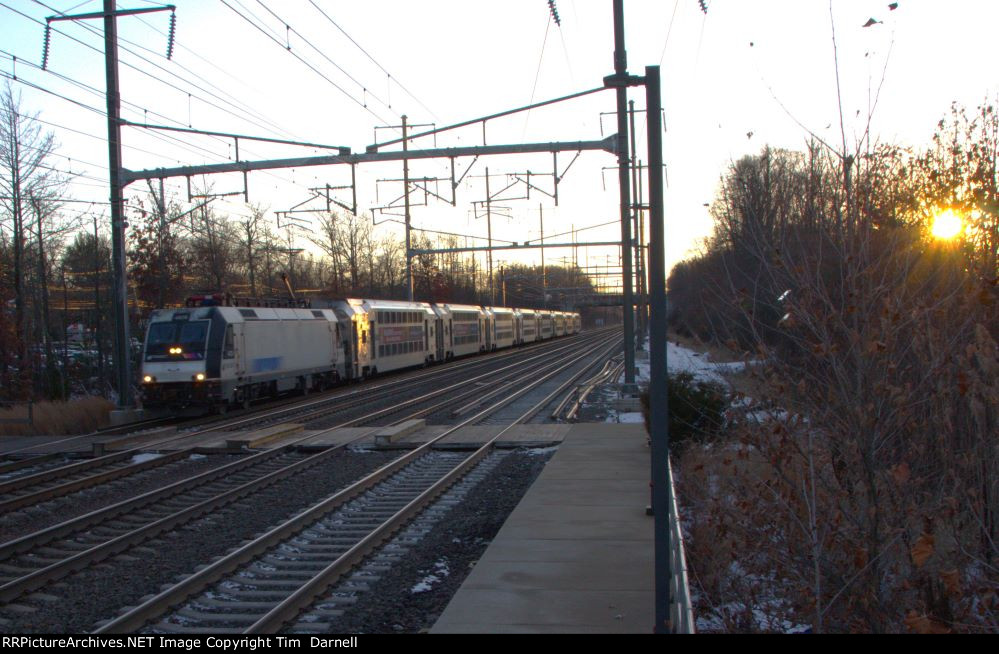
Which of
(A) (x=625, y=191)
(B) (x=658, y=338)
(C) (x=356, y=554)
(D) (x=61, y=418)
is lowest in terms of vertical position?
(C) (x=356, y=554)

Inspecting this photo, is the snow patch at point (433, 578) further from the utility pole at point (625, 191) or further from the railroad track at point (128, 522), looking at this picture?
the utility pole at point (625, 191)

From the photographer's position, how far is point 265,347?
24062 millimetres

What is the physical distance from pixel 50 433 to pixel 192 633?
16152mm

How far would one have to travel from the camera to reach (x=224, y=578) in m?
7.86

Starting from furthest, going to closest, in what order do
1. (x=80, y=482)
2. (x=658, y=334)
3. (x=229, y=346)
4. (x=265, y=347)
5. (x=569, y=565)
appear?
1. (x=265, y=347)
2. (x=229, y=346)
3. (x=80, y=482)
4. (x=569, y=565)
5. (x=658, y=334)

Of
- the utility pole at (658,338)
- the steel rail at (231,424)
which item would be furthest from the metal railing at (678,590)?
the steel rail at (231,424)

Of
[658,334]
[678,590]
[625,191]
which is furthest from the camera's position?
[625,191]

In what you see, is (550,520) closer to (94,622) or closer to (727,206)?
(727,206)

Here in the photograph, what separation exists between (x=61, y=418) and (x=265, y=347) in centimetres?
559

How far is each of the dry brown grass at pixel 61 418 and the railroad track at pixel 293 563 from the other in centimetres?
1141

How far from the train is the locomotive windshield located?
0.03 m

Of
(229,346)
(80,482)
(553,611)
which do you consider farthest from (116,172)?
(553,611)

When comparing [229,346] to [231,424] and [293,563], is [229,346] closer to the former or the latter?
[231,424]

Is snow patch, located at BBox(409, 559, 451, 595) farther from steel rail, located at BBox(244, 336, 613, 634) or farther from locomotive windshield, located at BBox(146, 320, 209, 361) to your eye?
locomotive windshield, located at BBox(146, 320, 209, 361)
